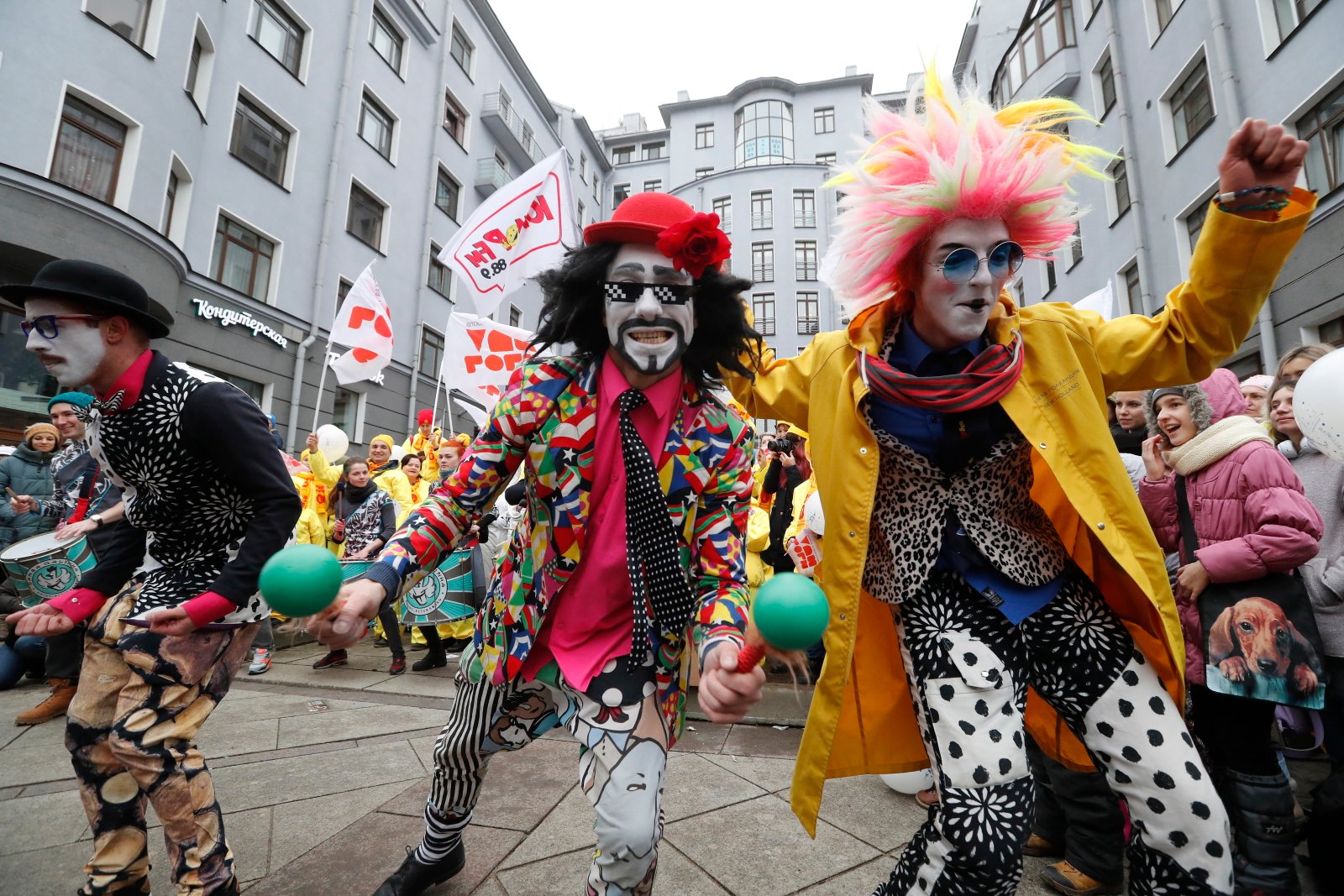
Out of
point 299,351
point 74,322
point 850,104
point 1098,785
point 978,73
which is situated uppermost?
point 850,104

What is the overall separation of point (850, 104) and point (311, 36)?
2426 cm

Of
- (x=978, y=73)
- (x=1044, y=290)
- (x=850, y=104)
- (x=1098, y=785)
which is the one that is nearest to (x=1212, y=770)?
(x=1098, y=785)

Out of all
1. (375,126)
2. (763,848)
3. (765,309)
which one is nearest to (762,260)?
(765,309)

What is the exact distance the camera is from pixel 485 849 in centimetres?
287

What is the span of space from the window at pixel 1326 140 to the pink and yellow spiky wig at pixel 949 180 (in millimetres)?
9624

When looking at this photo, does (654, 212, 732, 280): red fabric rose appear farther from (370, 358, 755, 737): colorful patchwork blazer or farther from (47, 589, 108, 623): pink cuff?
(47, 589, 108, 623): pink cuff

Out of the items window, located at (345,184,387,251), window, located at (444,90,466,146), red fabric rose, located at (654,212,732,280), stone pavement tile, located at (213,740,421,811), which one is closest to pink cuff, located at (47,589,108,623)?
stone pavement tile, located at (213,740,421,811)

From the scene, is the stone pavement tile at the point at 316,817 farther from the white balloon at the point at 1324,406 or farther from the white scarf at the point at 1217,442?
the white balloon at the point at 1324,406

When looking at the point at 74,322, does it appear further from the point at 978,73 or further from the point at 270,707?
the point at 978,73

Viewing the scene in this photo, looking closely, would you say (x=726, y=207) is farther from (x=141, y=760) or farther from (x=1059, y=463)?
(x=141, y=760)

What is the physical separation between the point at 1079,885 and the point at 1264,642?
1.12 m

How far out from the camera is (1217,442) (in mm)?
2938

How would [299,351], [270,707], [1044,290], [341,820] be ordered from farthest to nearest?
[1044,290] → [299,351] → [270,707] → [341,820]

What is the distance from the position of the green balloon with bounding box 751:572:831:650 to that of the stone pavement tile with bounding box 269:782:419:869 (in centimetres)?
249
